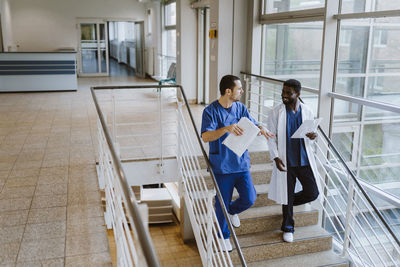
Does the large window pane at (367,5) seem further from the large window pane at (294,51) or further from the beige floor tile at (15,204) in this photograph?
the beige floor tile at (15,204)

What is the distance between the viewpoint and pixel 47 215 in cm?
338

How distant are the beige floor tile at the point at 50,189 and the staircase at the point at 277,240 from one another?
5.67 ft

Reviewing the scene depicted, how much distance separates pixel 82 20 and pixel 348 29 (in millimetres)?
11237

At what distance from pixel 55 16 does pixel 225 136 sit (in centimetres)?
1212

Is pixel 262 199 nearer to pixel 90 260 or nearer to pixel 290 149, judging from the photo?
pixel 290 149

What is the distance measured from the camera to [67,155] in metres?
4.98

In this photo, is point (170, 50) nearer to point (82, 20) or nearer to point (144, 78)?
point (144, 78)

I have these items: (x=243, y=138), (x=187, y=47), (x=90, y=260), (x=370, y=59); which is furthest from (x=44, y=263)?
(x=187, y=47)

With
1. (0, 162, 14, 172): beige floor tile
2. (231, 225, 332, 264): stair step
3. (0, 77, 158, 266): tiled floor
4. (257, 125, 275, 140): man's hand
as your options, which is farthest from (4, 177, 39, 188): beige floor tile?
(257, 125, 275, 140): man's hand

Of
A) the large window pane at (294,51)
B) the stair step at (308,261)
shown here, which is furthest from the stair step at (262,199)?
the large window pane at (294,51)

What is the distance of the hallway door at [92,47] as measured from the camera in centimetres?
1411

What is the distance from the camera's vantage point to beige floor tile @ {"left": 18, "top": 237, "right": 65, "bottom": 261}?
9.18ft

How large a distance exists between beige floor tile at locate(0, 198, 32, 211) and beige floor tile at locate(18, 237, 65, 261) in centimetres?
62

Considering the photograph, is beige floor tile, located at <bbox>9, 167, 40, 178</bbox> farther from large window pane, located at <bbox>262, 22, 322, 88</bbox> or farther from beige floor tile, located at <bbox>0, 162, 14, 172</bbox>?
large window pane, located at <bbox>262, 22, 322, 88</bbox>
